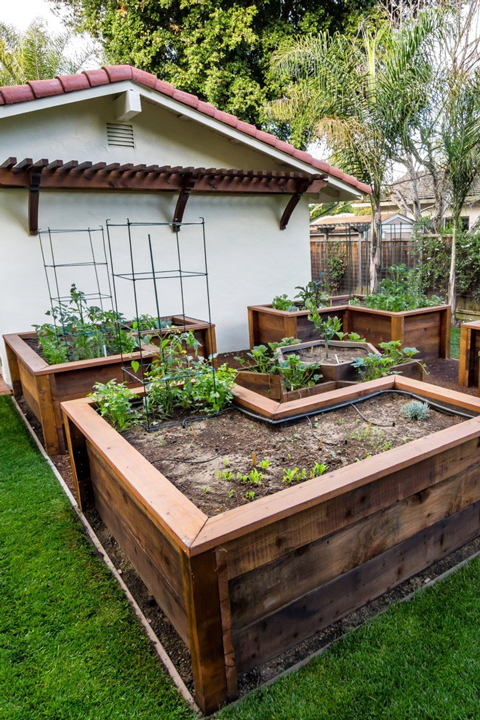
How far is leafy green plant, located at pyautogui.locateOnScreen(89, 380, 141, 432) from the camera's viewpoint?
8.27 ft

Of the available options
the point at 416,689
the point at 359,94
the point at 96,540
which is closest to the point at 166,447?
the point at 96,540

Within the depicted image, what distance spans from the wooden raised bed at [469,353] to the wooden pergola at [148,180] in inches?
114

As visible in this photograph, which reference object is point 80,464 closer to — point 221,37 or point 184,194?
point 184,194

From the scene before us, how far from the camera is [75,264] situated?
5145 mm

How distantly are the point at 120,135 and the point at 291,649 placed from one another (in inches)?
217

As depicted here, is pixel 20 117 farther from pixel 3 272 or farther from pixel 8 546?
pixel 8 546

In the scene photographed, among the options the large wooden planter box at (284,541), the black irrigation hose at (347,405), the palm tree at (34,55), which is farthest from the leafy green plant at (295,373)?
the palm tree at (34,55)

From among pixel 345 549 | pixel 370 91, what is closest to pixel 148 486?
pixel 345 549

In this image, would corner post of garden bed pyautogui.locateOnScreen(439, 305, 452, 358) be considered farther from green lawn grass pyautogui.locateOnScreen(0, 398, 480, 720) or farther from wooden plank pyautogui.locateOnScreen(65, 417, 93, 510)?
wooden plank pyautogui.locateOnScreen(65, 417, 93, 510)

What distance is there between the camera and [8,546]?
2.37 meters

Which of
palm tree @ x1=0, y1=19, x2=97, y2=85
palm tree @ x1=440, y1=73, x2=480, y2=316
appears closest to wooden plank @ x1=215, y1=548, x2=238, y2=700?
palm tree @ x1=440, y1=73, x2=480, y2=316

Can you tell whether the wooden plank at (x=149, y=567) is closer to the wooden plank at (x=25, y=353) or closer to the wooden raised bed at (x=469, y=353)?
the wooden plank at (x=25, y=353)

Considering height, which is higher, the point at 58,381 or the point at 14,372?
the point at 58,381

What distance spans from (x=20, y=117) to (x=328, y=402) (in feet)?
14.6
